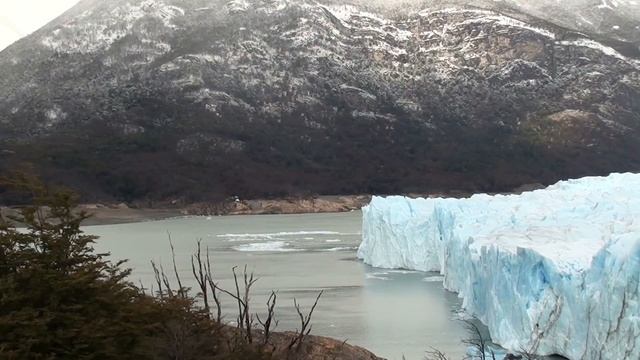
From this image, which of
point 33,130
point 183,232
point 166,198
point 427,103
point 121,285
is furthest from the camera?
point 427,103

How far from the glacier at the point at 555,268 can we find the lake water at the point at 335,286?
3.09ft

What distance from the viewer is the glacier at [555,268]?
33.5ft

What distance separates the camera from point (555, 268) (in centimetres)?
1242

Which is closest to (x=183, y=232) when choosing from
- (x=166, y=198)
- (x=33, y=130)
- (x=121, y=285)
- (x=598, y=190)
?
(x=166, y=198)

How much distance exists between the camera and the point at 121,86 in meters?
103

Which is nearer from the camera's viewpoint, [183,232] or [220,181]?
[183,232]

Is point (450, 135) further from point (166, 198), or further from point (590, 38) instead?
point (166, 198)

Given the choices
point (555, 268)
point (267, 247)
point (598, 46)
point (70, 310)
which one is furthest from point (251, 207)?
point (70, 310)

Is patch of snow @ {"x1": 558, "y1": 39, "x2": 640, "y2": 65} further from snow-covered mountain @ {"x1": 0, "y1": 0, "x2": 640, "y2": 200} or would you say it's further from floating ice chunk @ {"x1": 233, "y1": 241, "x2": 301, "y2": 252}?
floating ice chunk @ {"x1": 233, "y1": 241, "x2": 301, "y2": 252}

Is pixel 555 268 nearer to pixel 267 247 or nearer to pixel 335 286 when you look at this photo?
pixel 335 286

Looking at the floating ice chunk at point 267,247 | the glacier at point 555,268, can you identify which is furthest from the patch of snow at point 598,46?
the glacier at point 555,268

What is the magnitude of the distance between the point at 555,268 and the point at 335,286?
10.5 m

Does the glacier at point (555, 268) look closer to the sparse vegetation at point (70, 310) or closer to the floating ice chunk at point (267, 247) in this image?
the sparse vegetation at point (70, 310)

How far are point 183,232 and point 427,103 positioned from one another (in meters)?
58.7
